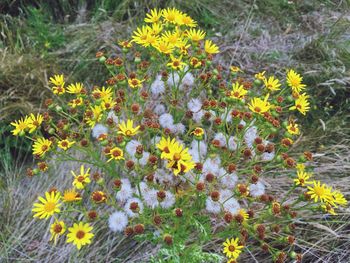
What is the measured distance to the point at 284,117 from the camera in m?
2.83

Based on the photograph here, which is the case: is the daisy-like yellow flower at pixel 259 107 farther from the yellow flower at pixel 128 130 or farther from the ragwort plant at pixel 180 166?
the yellow flower at pixel 128 130

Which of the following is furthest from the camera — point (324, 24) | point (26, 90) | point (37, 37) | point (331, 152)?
point (324, 24)

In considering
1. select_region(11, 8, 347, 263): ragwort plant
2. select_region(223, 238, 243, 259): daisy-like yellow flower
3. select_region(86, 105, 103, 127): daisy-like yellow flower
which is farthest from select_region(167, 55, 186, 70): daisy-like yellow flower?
select_region(223, 238, 243, 259): daisy-like yellow flower

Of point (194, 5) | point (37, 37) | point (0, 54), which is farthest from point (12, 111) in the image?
point (194, 5)

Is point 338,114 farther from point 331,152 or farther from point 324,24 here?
point 324,24

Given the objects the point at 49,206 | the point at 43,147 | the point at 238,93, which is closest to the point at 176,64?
the point at 238,93

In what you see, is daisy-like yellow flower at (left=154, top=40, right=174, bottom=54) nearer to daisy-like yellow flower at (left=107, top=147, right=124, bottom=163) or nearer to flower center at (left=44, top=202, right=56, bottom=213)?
daisy-like yellow flower at (left=107, top=147, right=124, bottom=163)

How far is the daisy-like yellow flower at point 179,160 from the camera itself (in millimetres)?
1625

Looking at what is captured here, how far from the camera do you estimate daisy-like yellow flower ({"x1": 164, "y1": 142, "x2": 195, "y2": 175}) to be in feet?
5.33

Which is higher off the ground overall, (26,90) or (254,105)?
(254,105)

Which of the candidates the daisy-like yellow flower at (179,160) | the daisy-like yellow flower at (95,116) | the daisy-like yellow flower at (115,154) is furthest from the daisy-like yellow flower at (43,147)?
the daisy-like yellow flower at (179,160)

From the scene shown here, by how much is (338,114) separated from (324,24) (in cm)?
96

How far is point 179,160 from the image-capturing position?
1.64 m

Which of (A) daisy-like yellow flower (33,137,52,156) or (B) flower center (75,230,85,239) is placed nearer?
(B) flower center (75,230,85,239)
